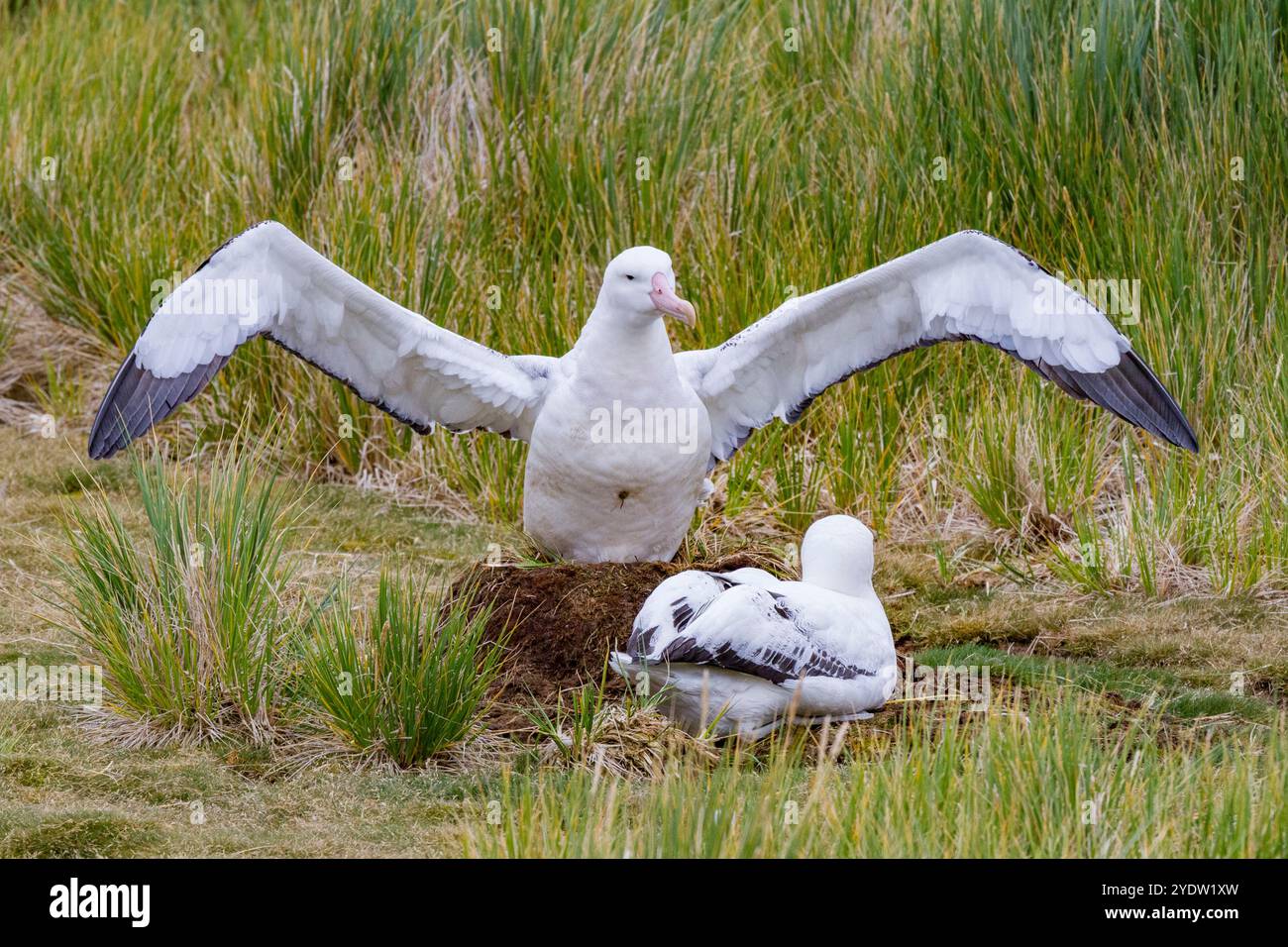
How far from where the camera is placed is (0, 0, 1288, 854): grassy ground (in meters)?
4.81

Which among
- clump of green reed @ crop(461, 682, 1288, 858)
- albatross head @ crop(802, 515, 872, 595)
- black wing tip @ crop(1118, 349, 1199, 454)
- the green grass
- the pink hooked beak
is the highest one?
the green grass

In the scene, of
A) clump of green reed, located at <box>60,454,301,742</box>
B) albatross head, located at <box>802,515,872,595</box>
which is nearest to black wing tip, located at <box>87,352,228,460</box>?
clump of green reed, located at <box>60,454,301,742</box>

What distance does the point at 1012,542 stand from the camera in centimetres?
725

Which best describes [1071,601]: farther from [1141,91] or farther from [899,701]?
[1141,91]

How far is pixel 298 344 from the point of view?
6.02 meters

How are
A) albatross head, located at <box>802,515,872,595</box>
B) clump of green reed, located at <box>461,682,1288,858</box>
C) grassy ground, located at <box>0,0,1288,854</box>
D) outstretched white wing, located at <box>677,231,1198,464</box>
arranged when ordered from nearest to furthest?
clump of green reed, located at <box>461,682,1288,858</box> → grassy ground, located at <box>0,0,1288,854</box> → albatross head, located at <box>802,515,872,595</box> → outstretched white wing, located at <box>677,231,1198,464</box>

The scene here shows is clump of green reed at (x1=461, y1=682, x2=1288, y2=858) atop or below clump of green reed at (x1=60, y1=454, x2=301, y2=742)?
below

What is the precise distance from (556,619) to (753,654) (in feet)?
3.10

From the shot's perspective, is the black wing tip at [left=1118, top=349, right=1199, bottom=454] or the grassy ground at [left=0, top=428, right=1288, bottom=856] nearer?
the grassy ground at [left=0, top=428, right=1288, bottom=856]

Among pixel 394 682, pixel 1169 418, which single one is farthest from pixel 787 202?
pixel 394 682

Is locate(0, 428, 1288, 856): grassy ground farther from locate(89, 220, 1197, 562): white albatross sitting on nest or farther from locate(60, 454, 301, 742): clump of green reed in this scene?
locate(89, 220, 1197, 562): white albatross sitting on nest

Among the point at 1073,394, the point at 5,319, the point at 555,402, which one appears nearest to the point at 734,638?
the point at 555,402

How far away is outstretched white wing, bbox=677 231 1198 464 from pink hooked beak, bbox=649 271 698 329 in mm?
541

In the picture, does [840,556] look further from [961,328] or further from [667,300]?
[961,328]
